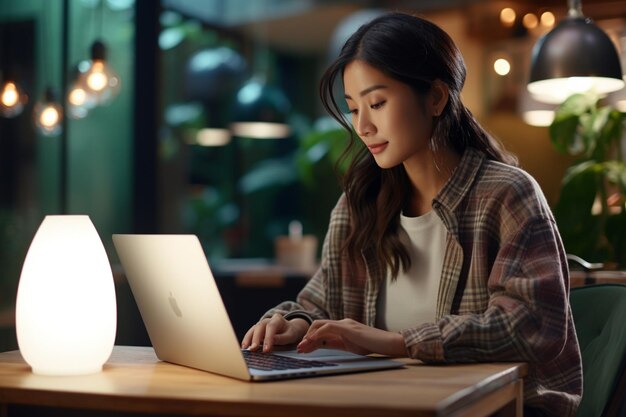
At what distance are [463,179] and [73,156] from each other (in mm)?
3101

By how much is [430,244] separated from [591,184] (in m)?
1.41

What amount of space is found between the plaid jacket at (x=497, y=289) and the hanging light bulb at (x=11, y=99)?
233 centimetres

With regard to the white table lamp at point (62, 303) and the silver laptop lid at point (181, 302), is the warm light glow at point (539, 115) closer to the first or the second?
the silver laptop lid at point (181, 302)

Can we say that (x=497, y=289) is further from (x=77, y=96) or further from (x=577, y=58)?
(x=77, y=96)

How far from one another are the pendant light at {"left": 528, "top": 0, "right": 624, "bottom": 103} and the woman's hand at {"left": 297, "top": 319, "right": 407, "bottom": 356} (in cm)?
192

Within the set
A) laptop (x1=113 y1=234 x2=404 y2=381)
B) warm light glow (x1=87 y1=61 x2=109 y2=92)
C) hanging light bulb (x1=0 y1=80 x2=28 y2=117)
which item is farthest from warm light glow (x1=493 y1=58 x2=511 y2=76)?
laptop (x1=113 y1=234 x2=404 y2=381)

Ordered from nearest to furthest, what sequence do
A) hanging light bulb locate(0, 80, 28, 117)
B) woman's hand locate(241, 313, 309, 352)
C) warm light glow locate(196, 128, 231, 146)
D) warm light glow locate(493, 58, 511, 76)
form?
woman's hand locate(241, 313, 309, 352) < hanging light bulb locate(0, 80, 28, 117) < warm light glow locate(493, 58, 511, 76) < warm light glow locate(196, 128, 231, 146)

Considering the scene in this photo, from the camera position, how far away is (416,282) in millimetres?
1988

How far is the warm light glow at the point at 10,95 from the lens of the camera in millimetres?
3941

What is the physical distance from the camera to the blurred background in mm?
4180

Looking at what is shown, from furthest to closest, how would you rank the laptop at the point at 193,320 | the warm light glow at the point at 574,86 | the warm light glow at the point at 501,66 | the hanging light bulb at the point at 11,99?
the warm light glow at the point at 501,66 → the hanging light bulb at the point at 11,99 → the warm light glow at the point at 574,86 → the laptop at the point at 193,320

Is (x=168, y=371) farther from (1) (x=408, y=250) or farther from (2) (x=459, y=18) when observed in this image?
(2) (x=459, y=18)

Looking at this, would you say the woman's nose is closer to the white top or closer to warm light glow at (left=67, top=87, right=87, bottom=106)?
the white top

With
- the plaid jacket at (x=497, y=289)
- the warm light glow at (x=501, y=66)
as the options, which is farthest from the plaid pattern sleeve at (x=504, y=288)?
the warm light glow at (x=501, y=66)
